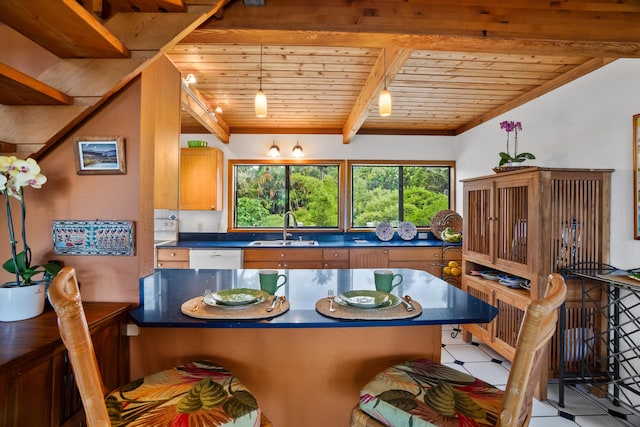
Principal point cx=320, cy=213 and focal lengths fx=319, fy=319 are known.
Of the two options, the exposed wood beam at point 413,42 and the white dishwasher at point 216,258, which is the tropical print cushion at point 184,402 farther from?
the white dishwasher at point 216,258

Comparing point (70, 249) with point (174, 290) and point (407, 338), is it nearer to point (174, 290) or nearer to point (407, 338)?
point (174, 290)

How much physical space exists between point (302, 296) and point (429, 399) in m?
0.70

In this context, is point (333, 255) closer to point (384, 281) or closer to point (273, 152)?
point (273, 152)

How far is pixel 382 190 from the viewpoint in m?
4.61

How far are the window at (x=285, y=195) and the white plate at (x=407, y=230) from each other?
0.87 m

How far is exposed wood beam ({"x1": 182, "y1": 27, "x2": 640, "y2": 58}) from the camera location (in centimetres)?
179

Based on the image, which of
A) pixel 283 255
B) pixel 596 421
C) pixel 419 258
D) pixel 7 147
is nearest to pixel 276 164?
pixel 283 255

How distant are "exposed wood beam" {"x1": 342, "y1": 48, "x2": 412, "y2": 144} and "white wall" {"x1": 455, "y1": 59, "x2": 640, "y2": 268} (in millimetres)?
1511

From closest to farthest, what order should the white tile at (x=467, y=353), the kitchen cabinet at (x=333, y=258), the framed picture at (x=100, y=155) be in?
the framed picture at (x=100, y=155) < the white tile at (x=467, y=353) < the kitchen cabinet at (x=333, y=258)

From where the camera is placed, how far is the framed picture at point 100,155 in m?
1.42

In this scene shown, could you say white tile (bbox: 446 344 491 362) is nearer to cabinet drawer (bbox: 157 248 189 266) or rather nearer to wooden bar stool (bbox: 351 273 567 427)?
wooden bar stool (bbox: 351 273 567 427)

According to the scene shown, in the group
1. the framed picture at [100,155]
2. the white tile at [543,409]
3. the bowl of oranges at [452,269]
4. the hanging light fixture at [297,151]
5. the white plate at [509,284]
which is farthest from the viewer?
the hanging light fixture at [297,151]

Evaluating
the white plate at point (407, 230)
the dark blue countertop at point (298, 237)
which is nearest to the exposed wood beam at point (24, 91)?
the dark blue countertop at point (298, 237)

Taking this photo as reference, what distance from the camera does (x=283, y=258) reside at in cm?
386
